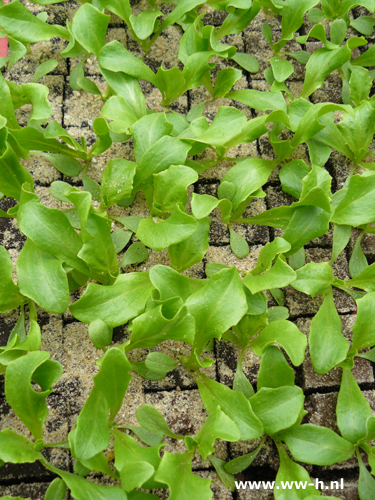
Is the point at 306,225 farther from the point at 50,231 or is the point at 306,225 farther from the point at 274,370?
the point at 50,231

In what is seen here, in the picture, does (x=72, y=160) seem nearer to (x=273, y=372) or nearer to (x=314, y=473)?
(x=273, y=372)

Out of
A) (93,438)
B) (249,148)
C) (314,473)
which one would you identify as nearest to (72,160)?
(249,148)

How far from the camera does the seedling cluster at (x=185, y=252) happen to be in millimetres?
1019

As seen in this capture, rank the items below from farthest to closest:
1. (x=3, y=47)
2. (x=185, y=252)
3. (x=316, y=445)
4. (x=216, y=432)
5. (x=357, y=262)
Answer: (x=3, y=47), (x=357, y=262), (x=185, y=252), (x=316, y=445), (x=216, y=432)

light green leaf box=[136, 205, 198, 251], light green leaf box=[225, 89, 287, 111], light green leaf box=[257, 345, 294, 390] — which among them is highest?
light green leaf box=[225, 89, 287, 111]

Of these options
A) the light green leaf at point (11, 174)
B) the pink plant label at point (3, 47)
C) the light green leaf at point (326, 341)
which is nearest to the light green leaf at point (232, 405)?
the light green leaf at point (326, 341)

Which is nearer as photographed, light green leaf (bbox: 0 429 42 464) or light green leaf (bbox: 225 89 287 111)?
light green leaf (bbox: 0 429 42 464)

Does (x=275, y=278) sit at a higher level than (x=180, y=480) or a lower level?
higher

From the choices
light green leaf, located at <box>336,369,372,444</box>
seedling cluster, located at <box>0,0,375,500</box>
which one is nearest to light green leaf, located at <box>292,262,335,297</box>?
seedling cluster, located at <box>0,0,375,500</box>

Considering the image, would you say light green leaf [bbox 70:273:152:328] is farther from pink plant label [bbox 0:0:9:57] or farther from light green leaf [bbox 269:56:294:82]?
pink plant label [bbox 0:0:9:57]

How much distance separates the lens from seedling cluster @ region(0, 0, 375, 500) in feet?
3.34

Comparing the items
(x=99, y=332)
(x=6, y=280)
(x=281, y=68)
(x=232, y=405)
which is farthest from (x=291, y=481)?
(x=281, y=68)

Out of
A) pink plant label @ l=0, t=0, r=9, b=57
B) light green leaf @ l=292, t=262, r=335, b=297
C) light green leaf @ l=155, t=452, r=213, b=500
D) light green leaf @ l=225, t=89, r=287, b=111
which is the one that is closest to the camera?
light green leaf @ l=155, t=452, r=213, b=500

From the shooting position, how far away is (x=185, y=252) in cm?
120
